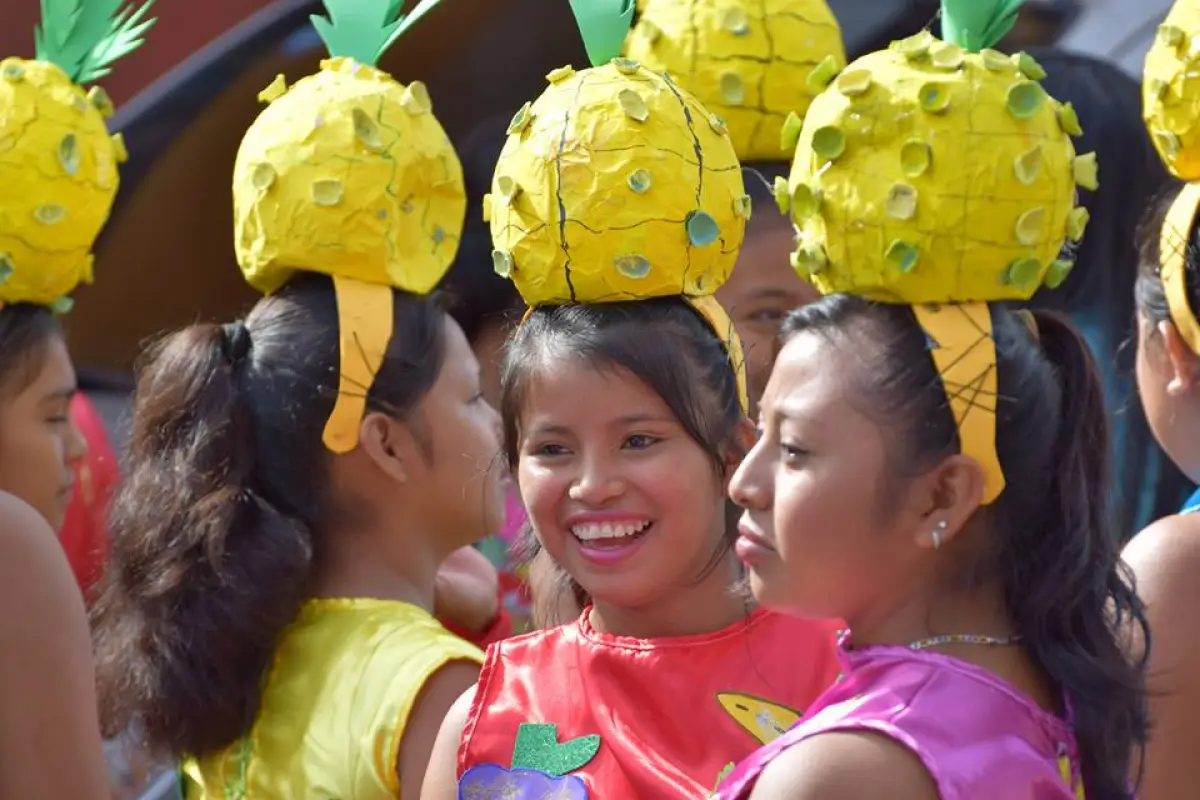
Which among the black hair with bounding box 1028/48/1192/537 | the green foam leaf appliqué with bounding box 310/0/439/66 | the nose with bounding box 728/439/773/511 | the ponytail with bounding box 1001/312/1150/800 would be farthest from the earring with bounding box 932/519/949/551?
the black hair with bounding box 1028/48/1192/537

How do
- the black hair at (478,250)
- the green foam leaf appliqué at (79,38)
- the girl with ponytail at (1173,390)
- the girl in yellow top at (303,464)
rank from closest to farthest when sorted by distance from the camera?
the girl with ponytail at (1173,390) < the girl in yellow top at (303,464) < the green foam leaf appliqué at (79,38) < the black hair at (478,250)

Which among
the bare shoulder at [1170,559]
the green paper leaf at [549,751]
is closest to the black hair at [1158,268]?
the bare shoulder at [1170,559]

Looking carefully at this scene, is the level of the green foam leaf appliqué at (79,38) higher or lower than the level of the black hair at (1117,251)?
higher

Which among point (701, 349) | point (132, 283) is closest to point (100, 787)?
point (701, 349)

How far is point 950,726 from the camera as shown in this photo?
82.1 inches

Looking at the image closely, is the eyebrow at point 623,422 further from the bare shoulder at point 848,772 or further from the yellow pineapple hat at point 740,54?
the yellow pineapple hat at point 740,54

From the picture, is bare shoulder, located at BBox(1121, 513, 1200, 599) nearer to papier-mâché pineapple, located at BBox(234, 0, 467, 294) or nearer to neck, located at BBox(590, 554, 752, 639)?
neck, located at BBox(590, 554, 752, 639)

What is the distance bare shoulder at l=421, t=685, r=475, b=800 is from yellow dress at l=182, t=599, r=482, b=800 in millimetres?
166

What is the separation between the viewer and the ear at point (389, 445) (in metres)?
3.22

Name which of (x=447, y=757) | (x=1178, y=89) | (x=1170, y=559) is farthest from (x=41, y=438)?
(x=1178, y=89)

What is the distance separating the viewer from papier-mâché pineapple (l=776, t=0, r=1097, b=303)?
2.28 metres

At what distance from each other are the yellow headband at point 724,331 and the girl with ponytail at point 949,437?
47 cm

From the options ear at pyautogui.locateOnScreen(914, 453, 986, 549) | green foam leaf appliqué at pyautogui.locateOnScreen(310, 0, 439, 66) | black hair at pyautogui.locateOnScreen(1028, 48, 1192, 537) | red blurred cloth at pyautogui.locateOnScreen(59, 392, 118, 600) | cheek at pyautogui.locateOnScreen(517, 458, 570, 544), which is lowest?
black hair at pyautogui.locateOnScreen(1028, 48, 1192, 537)

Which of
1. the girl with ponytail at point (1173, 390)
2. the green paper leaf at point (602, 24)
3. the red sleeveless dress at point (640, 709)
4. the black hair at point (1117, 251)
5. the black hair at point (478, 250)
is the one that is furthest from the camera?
the black hair at point (478, 250)
